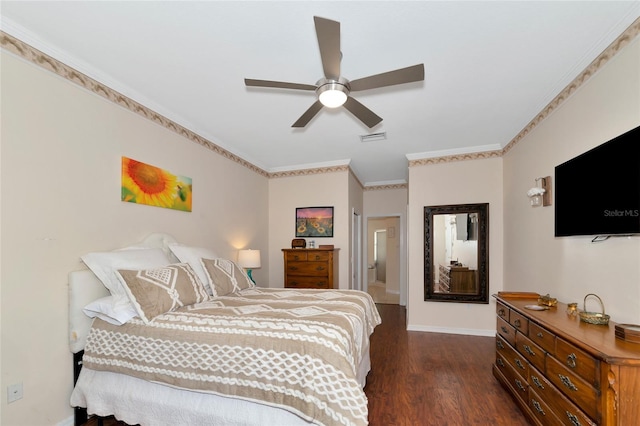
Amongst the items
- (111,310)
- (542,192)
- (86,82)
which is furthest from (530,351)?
(86,82)

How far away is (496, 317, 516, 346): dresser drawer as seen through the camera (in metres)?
2.40

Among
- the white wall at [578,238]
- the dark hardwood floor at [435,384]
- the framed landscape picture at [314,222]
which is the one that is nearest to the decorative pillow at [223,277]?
the dark hardwood floor at [435,384]

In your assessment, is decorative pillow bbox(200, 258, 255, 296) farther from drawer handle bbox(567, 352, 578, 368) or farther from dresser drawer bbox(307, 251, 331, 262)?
drawer handle bbox(567, 352, 578, 368)

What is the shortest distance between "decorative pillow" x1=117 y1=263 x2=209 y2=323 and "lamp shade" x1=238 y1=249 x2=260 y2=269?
1.55 meters

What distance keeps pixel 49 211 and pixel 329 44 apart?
7.19 ft

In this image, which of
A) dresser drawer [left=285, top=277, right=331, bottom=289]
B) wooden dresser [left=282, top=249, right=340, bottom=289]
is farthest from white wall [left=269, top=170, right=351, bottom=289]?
dresser drawer [left=285, top=277, right=331, bottom=289]

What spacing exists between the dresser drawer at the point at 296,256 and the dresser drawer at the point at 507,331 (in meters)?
2.67

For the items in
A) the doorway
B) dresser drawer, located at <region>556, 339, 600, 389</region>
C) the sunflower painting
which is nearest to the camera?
dresser drawer, located at <region>556, 339, 600, 389</region>

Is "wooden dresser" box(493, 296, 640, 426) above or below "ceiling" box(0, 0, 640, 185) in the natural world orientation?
below

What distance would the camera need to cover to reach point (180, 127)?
10.4 feet

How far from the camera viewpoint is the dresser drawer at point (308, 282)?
14.2 ft

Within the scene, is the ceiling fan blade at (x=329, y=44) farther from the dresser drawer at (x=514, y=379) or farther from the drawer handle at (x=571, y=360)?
the dresser drawer at (x=514, y=379)

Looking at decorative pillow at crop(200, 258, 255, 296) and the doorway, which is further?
the doorway

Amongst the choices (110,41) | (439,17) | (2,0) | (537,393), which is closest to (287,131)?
(110,41)
